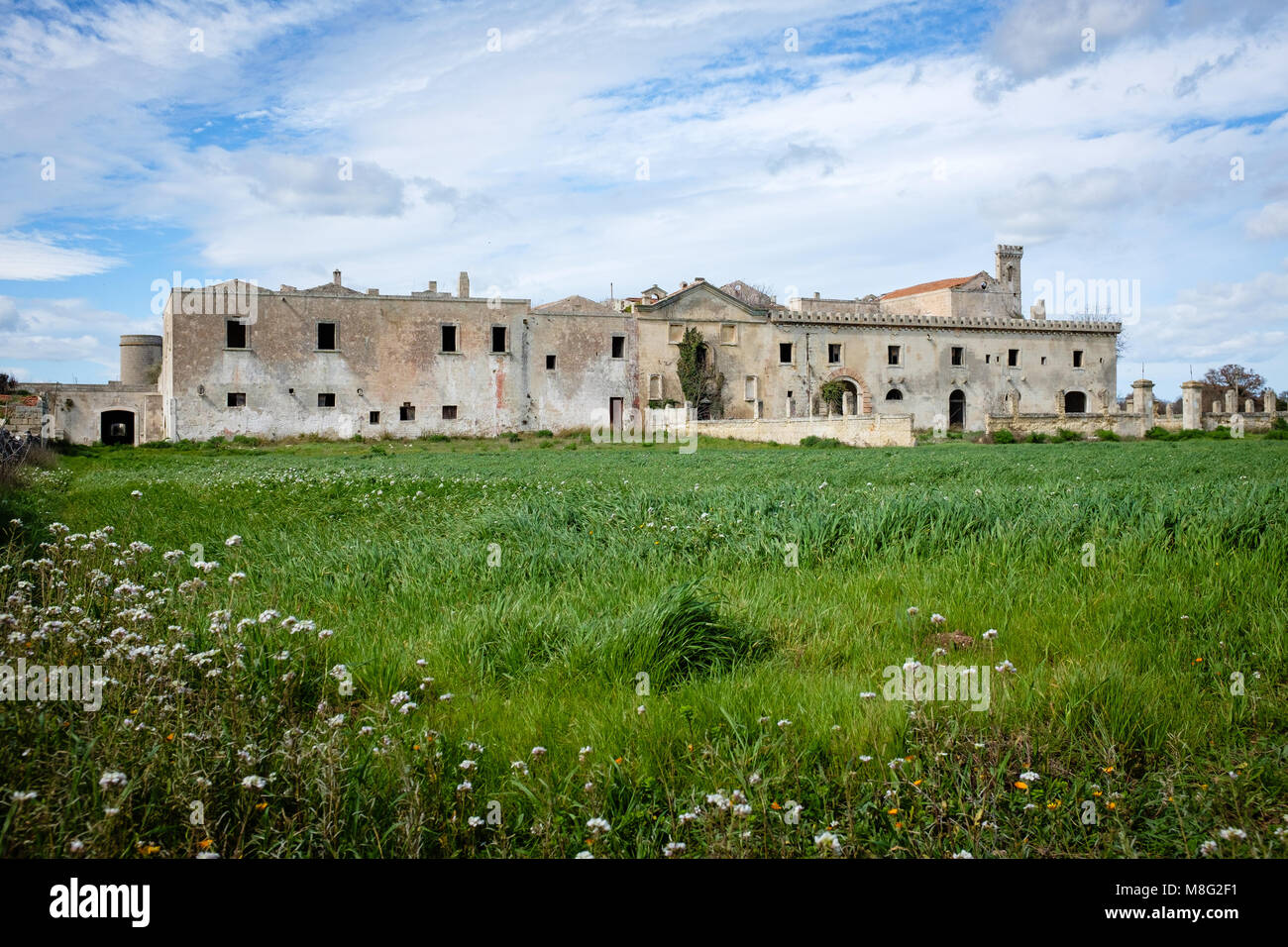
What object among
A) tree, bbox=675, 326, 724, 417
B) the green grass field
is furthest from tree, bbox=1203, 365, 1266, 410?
the green grass field

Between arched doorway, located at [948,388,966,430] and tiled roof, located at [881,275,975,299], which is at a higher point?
tiled roof, located at [881,275,975,299]

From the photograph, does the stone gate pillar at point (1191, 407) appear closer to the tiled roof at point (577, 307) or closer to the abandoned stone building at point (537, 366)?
the abandoned stone building at point (537, 366)

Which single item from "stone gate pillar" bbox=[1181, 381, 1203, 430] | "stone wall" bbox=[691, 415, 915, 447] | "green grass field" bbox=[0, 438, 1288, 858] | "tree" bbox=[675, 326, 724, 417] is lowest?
"green grass field" bbox=[0, 438, 1288, 858]

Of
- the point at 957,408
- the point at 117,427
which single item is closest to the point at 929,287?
the point at 957,408

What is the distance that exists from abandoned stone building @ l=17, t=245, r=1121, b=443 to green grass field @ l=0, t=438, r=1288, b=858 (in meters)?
33.5

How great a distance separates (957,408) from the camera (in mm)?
52562

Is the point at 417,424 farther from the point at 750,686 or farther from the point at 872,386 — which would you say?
the point at 750,686

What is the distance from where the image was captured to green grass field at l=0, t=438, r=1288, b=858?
2807 mm

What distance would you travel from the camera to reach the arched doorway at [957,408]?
2055 inches

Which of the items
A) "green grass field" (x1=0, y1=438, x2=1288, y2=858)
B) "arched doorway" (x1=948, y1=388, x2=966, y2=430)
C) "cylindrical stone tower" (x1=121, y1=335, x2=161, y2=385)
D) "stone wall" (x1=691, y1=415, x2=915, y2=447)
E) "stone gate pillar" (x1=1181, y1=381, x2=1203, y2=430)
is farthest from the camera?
"cylindrical stone tower" (x1=121, y1=335, x2=161, y2=385)

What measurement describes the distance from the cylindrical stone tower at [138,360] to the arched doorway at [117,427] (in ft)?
37.3

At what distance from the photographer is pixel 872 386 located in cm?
5047

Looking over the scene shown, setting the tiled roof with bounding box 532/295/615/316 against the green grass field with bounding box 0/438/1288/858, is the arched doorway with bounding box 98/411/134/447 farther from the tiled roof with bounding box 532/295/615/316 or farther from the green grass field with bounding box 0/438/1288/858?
the green grass field with bounding box 0/438/1288/858

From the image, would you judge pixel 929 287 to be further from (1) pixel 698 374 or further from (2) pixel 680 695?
(2) pixel 680 695
